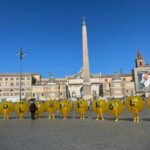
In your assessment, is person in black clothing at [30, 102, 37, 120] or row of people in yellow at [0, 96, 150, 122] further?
person in black clothing at [30, 102, 37, 120]

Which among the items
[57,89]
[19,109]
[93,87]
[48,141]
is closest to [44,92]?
[57,89]

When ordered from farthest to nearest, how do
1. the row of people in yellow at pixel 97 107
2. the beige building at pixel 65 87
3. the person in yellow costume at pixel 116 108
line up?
the beige building at pixel 65 87, the person in yellow costume at pixel 116 108, the row of people in yellow at pixel 97 107

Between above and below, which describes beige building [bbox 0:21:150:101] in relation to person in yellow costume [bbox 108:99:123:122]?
above

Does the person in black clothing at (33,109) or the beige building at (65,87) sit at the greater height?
the beige building at (65,87)

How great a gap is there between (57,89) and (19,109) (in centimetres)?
8598

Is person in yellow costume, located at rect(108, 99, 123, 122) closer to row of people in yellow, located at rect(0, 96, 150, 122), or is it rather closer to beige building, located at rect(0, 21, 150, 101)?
row of people in yellow, located at rect(0, 96, 150, 122)

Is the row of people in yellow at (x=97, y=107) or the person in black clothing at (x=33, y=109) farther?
the person in black clothing at (x=33, y=109)

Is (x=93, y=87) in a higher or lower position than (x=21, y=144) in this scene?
higher

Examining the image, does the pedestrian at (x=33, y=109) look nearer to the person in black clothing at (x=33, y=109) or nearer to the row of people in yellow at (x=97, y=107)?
the person in black clothing at (x=33, y=109)

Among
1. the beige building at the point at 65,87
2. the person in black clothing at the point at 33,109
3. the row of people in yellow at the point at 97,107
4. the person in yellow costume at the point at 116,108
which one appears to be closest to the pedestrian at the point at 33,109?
the person in black clothing at the point at 33,109

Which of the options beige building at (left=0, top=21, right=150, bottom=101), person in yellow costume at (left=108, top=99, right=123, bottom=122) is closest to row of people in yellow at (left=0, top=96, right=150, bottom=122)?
person in yellow costume at (left=108, top=99, right=123, bottom=122)

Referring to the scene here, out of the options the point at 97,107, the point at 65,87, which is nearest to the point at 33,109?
the point at 97,107

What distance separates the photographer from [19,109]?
877 inches

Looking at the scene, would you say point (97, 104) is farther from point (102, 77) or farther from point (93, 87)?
point (102, 77)
